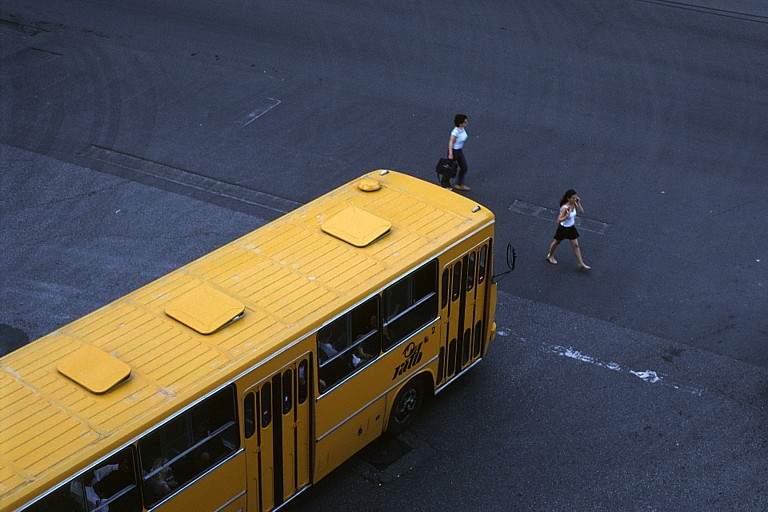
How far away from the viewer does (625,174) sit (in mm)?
18047

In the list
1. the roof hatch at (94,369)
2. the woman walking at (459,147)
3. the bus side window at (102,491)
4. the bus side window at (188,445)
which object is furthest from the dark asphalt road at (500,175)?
the roof hatch at (94,369)

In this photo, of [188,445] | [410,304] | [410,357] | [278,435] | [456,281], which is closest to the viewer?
[188,445]

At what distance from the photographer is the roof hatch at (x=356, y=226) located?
1118cm

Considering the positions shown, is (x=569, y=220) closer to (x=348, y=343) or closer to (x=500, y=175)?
(x=500, y=175)

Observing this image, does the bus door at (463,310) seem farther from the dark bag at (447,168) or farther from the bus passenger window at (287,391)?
the dark bag at (447,168)

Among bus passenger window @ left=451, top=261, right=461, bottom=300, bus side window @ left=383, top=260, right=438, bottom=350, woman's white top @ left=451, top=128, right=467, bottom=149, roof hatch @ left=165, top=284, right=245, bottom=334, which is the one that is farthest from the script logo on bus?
woman's white top @ left=451, top=128, right=467, bottom=149

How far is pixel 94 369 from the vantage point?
9.07 metres

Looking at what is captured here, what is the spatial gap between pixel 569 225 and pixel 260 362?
694 centimetres

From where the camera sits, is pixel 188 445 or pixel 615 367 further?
pixel 615 367

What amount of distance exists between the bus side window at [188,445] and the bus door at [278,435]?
224 mm

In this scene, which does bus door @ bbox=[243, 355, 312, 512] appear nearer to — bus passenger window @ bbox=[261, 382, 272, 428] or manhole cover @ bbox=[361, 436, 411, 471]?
bus passenger window @ bbox=[261, 382, 272, 428]

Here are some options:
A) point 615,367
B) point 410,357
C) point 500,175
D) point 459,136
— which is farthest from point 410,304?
point 500,175

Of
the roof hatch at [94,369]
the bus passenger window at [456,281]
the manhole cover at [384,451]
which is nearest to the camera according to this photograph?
the roof hatch at [94,369]

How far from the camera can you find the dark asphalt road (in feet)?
39.9
